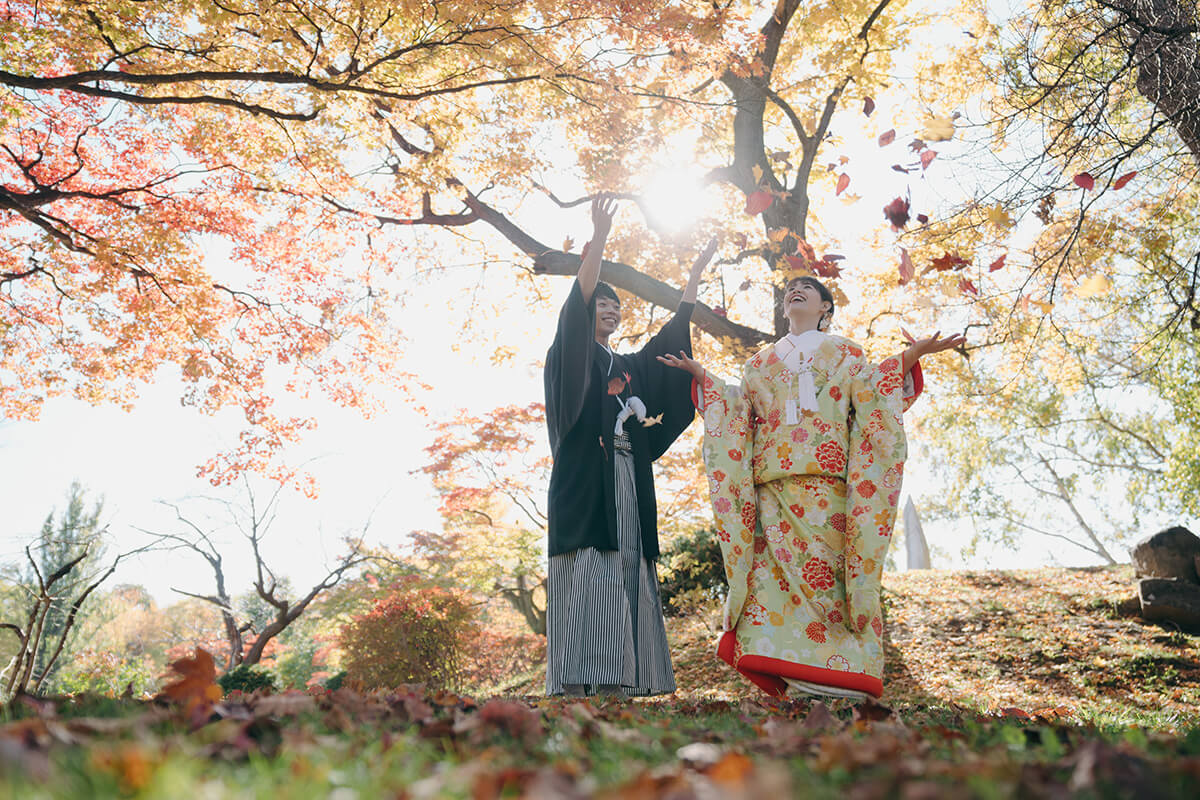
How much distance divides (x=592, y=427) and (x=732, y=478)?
0.69m

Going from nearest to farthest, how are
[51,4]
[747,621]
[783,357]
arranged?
[747,621] < [783,357] < [51,4]

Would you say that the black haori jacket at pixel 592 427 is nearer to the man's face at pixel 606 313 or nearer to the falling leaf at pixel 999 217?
the man's face at pixel 606 313

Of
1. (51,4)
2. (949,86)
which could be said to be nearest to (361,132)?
(51,4)

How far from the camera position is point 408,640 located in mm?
7754

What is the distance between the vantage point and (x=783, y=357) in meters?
3.30

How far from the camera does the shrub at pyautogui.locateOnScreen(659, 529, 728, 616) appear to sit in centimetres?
827

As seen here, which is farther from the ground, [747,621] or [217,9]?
[217,9]

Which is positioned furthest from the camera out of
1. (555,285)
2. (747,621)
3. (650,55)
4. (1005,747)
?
(555,285)

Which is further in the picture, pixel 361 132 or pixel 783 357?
pixel 361 132

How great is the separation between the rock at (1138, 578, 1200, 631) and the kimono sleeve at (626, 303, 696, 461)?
5652mm

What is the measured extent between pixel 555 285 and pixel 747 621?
623 centimetres

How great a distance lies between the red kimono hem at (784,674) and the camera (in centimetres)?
283

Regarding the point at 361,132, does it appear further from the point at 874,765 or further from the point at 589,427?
the point at 874,765

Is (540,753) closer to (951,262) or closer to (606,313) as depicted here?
(606,313)
